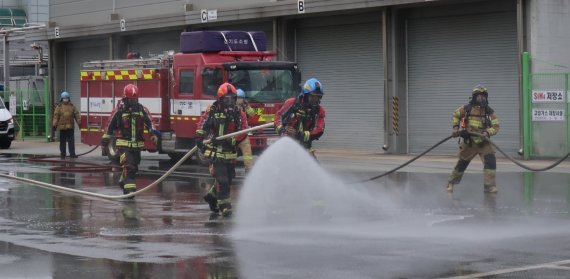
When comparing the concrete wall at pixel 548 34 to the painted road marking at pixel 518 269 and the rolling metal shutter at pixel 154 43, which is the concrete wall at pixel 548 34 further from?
the painted road marking at pixel 518 269

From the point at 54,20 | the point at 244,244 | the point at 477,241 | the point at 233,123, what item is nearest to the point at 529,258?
the point at 477,241

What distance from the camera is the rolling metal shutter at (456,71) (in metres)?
25.7

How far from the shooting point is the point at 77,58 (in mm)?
41125

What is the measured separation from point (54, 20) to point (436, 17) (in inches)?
812

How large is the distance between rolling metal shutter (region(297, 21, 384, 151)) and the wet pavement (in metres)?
11.4

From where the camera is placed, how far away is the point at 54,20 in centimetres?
4244

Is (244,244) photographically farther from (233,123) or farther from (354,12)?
(354,12)

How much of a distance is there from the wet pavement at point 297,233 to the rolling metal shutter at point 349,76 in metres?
11.4

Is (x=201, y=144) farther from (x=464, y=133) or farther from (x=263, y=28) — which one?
(x=263, y=28)

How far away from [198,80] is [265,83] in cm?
161

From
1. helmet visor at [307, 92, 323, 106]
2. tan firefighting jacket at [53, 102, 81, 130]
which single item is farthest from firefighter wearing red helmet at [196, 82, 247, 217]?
tan firefighting jacket at [53, 102, 81, 130]

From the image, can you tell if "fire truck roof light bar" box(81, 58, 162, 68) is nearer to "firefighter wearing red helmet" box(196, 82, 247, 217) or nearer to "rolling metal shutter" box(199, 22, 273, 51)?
"rolling metal shutter" box(199, 22, 273, 51)

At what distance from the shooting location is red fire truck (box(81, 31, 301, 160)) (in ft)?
70.7

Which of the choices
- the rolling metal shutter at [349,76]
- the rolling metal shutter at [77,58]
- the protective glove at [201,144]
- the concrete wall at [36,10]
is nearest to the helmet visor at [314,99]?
the protective glove at [201,144]
